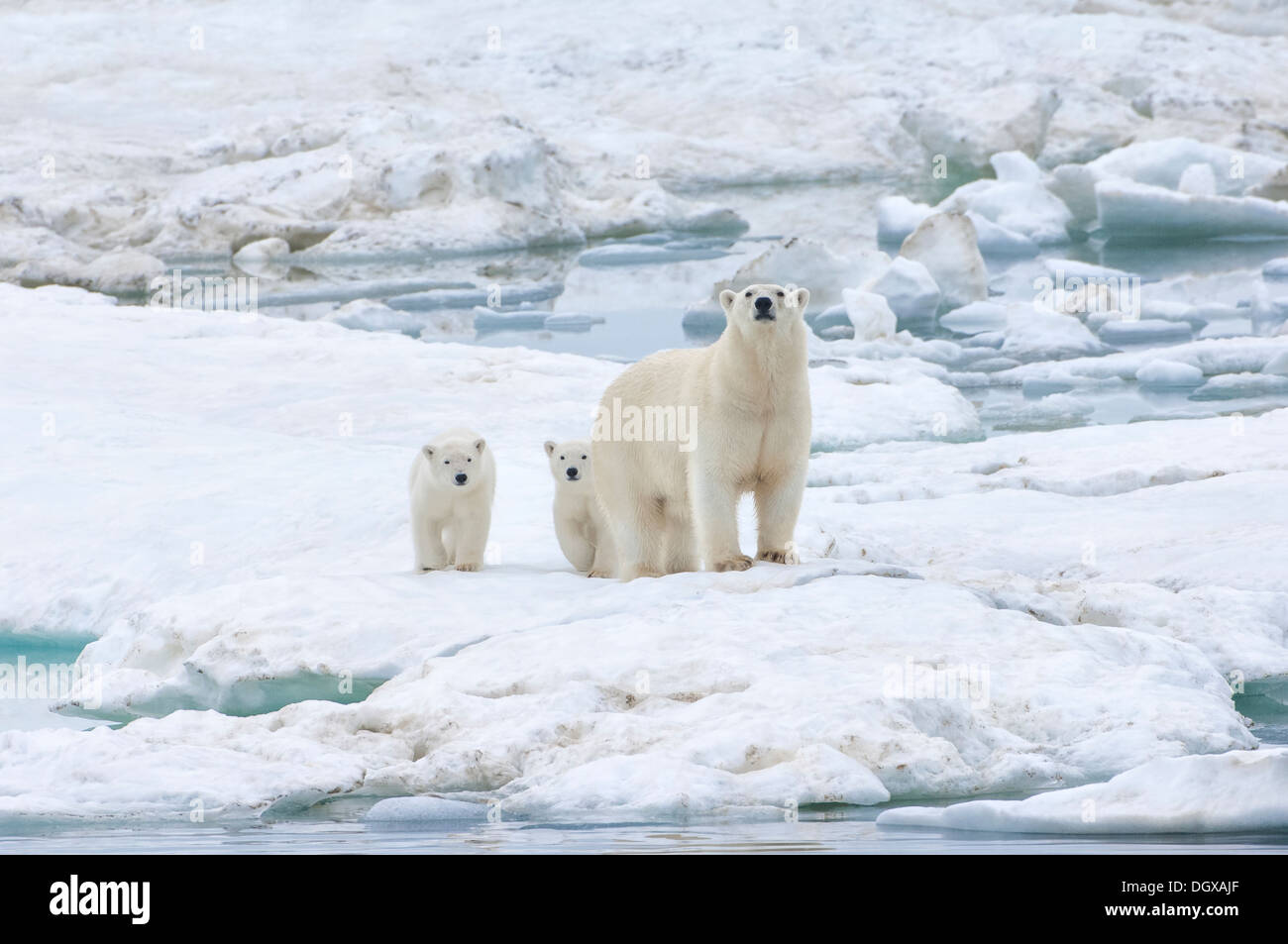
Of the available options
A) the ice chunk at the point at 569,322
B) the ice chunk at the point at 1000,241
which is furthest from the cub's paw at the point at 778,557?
the ice chunk at the point at 1000,241

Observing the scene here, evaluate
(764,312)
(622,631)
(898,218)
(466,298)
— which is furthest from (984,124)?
(622,631)

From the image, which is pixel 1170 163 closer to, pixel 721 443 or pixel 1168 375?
pixel 1168 375

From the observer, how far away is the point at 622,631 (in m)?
5.10

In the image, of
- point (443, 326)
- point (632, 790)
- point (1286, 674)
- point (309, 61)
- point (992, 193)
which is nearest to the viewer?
point (632, 790)

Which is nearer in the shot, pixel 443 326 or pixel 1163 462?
pixel 1163 462

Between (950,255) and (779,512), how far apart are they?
10.5 metres

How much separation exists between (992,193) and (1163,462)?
12.6 m

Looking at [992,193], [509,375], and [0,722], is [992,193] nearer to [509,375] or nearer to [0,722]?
[509,375]

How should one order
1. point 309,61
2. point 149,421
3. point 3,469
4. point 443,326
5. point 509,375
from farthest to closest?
1. point 309,61
2. point 443,326
3. point 509,375
4. point 149,421
5. point 3,469

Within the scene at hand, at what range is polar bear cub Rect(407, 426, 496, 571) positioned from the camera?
243 inches

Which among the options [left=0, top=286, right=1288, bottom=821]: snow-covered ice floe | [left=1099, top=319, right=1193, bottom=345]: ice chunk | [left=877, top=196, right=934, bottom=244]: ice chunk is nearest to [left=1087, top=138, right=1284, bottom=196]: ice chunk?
[left=877, top=196, right=934, bottom=244]: ice chunk

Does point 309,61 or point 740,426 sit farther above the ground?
point 309,61

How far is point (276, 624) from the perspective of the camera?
541 centimetres

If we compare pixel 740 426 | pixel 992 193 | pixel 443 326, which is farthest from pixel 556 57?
pixel 740 426
